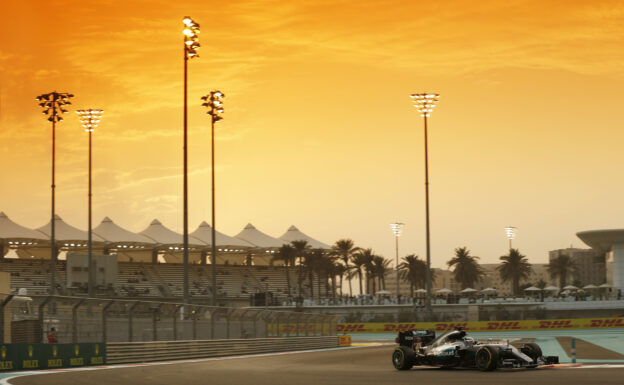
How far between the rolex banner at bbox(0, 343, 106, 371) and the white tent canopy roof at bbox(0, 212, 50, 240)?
247ft

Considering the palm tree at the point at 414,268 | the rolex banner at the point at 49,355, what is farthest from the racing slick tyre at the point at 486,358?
the palm tree at the point at 414,268

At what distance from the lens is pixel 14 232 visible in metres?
104

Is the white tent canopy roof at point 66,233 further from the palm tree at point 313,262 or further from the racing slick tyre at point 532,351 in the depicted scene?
the racing slick tyre at point 532,351

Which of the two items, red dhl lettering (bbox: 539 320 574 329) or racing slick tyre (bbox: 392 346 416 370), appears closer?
racing slick tyre (bbox: 392 346 416 370)

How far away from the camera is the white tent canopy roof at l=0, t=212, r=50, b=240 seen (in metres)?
103

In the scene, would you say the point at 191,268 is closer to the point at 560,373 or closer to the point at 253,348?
the point at 253,348

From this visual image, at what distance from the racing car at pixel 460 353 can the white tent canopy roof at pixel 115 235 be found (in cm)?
8492

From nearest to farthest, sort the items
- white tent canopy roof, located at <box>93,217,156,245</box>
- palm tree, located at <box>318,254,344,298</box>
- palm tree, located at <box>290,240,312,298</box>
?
white tent canopy roof, located at <box>93,217,156,245</box> < palm tree, located at <box>290,240,312,298</box> < palm tree, located at <box>318,254,344,298</box>

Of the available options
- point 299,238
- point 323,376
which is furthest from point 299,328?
point 299,238

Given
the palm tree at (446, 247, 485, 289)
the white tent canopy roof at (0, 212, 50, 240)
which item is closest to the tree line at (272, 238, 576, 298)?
the palm tree at (446, 247, 485, 289)

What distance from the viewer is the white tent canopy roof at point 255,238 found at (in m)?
124

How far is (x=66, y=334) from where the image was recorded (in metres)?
29.9

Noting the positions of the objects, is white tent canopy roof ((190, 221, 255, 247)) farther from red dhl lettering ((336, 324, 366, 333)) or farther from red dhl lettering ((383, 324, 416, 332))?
red dhl lettering ((383, 324, 416, 332))

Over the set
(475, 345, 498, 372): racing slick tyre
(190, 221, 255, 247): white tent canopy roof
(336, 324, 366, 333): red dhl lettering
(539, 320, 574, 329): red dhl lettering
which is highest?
(190, 221, 255, 247): white tent canopy roof
